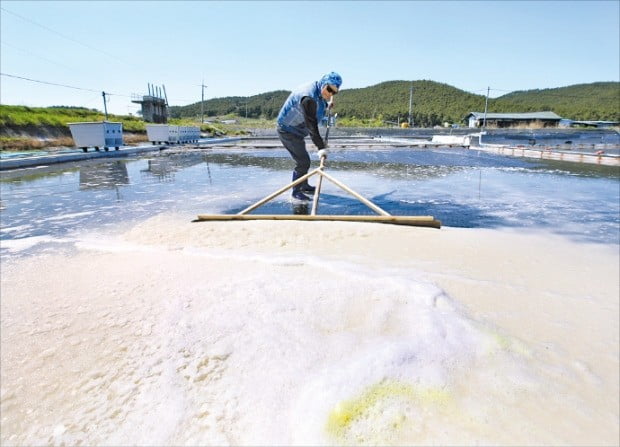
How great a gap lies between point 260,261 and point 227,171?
6768 mm

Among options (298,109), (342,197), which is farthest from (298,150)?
(342,197)

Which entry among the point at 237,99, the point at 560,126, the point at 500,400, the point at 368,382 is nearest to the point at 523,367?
the point at 500,400

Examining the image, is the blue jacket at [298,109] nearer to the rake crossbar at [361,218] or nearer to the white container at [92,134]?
the rake crossbar at [361,218]

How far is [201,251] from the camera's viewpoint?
9.46 ft

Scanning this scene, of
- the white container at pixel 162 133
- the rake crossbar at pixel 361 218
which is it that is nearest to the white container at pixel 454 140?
the white container at pixel 162 133

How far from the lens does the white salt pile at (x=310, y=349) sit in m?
1.19

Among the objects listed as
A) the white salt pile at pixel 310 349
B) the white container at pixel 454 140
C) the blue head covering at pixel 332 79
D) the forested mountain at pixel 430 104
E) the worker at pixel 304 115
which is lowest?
the white salt pile at pixel 310 349

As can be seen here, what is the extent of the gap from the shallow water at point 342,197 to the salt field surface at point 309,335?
356 mm

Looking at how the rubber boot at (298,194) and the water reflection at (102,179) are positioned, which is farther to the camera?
the water reflection at (102,179)

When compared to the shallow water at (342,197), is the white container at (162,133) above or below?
above

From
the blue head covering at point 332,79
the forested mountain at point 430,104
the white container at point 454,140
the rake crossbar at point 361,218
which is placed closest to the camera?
the rake crossbar at point 361,218

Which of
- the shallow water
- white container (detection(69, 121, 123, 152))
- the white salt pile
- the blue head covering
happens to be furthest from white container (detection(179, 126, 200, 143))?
the white salt pile

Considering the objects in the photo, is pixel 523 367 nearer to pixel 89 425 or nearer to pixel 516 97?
pixel 89 425

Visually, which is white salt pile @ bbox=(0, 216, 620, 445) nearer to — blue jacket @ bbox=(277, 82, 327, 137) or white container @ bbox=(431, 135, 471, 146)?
blue jacket @ bbox=(277, 82, 327, 137)
